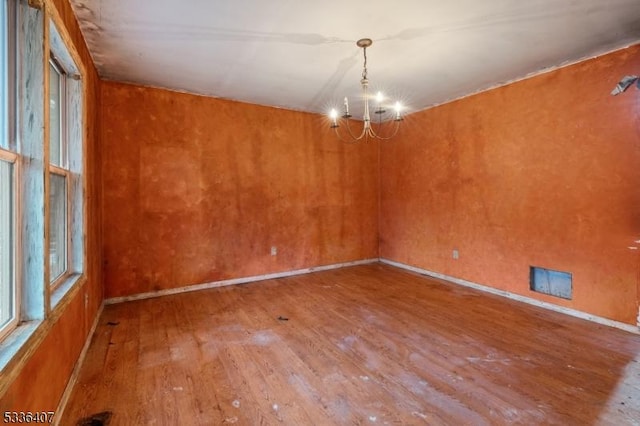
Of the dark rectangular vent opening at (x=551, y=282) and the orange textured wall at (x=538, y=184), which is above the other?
the orange textured wall at (x=538, y=184)

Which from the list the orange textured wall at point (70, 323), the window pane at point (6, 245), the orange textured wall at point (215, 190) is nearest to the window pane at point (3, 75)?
the window pane at point (6, 245)

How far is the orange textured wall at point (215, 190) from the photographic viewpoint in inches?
148

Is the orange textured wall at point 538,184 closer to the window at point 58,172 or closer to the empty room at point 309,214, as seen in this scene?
the empty room at point 309,214

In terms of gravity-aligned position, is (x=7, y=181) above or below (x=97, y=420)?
above

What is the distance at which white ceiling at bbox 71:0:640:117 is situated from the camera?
2277 mm

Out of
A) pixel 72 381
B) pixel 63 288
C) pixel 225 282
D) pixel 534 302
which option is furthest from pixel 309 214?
pixel 72 381

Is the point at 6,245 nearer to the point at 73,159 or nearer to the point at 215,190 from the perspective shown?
the point at 73,159

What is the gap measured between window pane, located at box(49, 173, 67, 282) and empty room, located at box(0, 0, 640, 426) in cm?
3

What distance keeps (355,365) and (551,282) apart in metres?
2.59

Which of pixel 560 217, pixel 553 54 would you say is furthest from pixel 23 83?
pixel 560 217

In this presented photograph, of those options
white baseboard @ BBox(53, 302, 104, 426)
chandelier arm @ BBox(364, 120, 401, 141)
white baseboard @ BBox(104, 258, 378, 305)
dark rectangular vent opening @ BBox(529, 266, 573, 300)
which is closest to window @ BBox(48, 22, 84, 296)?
white baseboard @ BBox(53, 302, 104, 426)

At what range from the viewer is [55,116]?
2281 millimetres

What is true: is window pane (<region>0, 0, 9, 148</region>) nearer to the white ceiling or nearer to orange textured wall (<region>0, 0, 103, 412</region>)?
orange textured wall (<region>0, 0, 103, 412</region>)

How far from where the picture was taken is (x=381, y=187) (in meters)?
5.81
